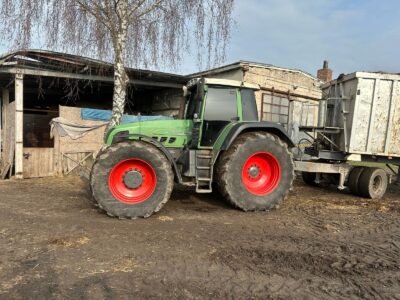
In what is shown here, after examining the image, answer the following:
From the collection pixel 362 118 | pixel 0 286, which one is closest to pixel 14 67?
pixel 0 286

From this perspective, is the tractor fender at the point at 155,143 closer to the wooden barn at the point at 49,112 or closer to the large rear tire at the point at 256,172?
the large rear tire at the point at 256,172

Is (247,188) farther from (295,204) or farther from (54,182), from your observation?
(54,182)

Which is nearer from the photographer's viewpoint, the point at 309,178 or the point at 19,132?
the point at 309,178

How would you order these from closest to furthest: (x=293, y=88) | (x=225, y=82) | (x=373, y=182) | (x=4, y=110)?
1. (x=225, y=82)
2. (x=373, y=182)
3. (x=4, y=110)
4. (x=293, y=88)

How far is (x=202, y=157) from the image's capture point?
662 centimetres

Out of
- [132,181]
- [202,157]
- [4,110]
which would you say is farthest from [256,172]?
[4,110]

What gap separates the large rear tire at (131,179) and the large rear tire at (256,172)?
107cm

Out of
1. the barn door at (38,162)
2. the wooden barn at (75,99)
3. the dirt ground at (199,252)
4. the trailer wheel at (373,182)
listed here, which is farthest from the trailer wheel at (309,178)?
the barn door at (38,162)

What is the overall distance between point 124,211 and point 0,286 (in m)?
2.51

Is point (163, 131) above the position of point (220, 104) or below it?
below

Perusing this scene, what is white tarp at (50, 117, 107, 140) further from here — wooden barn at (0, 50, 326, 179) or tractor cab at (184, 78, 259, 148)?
tractor cab at (184, 78, 259, 148)

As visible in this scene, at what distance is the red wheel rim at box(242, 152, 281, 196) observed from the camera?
687 cm

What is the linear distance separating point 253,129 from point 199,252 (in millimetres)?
2939

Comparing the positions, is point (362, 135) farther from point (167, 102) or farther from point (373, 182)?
point (167, 102)
